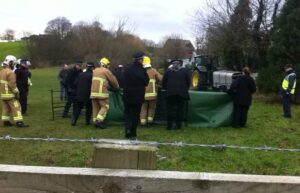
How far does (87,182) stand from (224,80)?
2395 cm

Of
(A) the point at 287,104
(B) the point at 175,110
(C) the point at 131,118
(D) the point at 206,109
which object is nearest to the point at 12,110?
(C) the point at 131,118

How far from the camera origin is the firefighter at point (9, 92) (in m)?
13.8

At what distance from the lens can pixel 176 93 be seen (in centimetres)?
1312

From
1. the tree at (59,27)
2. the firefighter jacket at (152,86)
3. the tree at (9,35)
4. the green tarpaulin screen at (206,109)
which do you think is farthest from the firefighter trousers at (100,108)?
the tree at (9,35)

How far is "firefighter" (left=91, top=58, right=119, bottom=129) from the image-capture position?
1359cm

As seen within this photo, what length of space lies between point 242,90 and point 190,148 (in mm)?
4000

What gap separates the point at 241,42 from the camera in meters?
31.3

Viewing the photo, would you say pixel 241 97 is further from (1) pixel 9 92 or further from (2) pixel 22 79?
(2) pixel 22 79

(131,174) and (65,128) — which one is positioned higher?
(131,174)

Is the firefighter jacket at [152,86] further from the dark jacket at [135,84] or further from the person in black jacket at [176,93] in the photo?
the dark jacket at [135,84]

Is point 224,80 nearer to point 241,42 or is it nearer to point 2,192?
point 241,42

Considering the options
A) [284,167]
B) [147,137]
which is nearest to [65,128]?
[147,137]

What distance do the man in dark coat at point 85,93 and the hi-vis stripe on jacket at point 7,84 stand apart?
1690 mm

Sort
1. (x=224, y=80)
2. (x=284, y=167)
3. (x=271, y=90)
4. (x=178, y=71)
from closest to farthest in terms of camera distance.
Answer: (x=284, y=167) < (x=178, y=71) < (x=271, y=90) < (x=224, y=80)
